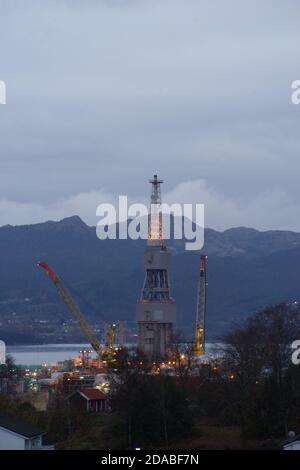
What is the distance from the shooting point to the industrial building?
6342 cm

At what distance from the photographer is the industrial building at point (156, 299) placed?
6342cm

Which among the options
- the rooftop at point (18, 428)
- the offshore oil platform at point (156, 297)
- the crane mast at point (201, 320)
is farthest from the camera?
the crane mast at point (201, 320)

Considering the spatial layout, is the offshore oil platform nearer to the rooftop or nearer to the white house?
the rooftop

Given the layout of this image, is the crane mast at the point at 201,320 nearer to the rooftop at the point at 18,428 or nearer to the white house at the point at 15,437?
the rooftop at the point at 18,428

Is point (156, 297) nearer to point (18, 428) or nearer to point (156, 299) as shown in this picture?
point (156, 299)

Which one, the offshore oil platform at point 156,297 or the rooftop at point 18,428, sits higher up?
the offshore oil platform at point 156,297

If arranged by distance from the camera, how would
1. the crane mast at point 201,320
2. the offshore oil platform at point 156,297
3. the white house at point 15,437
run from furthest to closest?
1. the crane mast at point 201,320
2. the offshore oil platform at point 156,297
3. the white house at point 15,437

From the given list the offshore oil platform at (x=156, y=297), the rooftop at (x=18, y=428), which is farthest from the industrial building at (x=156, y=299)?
the rooftop at (x=18, y=428)

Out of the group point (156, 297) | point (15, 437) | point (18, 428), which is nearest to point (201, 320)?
point (156, 297)

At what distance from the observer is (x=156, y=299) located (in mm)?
64438

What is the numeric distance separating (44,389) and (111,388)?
1706cm

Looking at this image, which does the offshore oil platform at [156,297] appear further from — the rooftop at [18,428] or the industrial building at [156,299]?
the rooftop at [18,428]

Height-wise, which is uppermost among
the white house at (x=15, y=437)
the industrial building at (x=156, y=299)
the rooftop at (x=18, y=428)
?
the industrial building at (x=156, y=299)

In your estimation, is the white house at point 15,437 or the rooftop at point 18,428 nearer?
the white house at point 15,437
